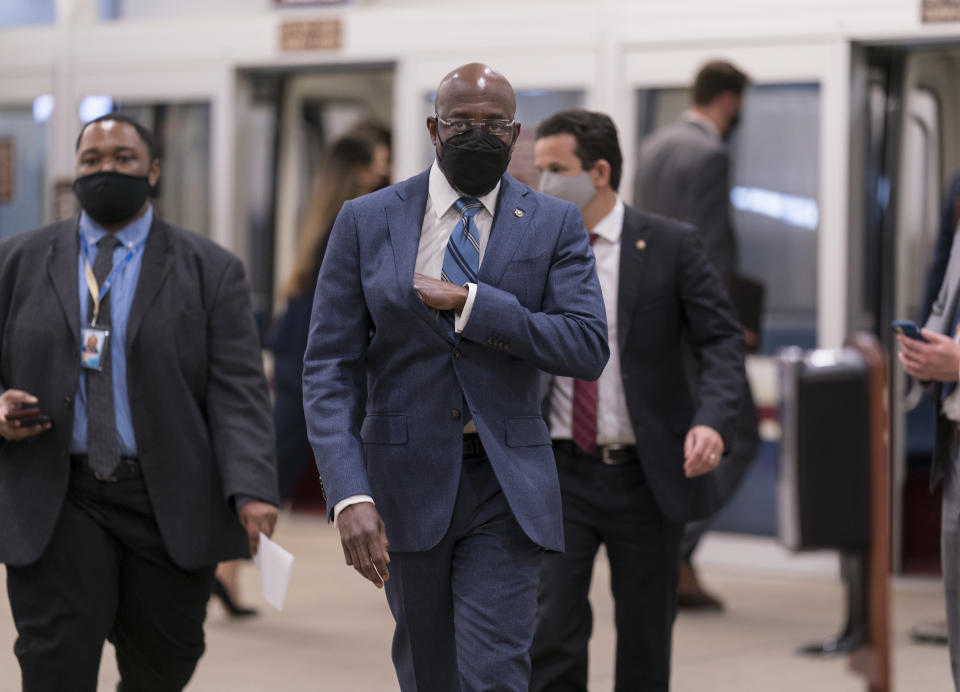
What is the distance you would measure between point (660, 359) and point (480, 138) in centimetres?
129

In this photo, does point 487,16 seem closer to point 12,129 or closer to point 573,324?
point 12,129

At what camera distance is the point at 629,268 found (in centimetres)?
435

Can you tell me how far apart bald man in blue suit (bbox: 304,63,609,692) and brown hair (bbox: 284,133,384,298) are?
3.58 metres

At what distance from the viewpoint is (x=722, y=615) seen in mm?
6738

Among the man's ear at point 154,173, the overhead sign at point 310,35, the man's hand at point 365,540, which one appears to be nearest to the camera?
the man's hand at point 365,540

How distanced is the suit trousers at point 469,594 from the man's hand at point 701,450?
886mm

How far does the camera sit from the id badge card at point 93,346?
387 centimetres

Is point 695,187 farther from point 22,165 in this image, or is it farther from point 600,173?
point 22,165

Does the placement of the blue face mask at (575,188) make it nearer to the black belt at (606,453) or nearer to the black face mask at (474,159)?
the black belt at (606,453)

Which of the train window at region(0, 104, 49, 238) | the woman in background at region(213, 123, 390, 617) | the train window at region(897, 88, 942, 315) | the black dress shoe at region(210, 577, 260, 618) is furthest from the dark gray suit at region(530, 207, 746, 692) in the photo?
the train window at region(0, 104, 49, 238)

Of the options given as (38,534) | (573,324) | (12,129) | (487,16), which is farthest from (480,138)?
(12,129)

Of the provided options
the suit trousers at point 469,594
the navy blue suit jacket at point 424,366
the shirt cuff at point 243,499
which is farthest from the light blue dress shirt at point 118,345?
the suit trousers at point 469,594

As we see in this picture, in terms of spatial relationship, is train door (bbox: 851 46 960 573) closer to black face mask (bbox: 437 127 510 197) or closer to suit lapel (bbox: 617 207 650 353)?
suit lapel (bbox: 617 207 650 353)

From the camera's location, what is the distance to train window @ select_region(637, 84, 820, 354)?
7.41m
